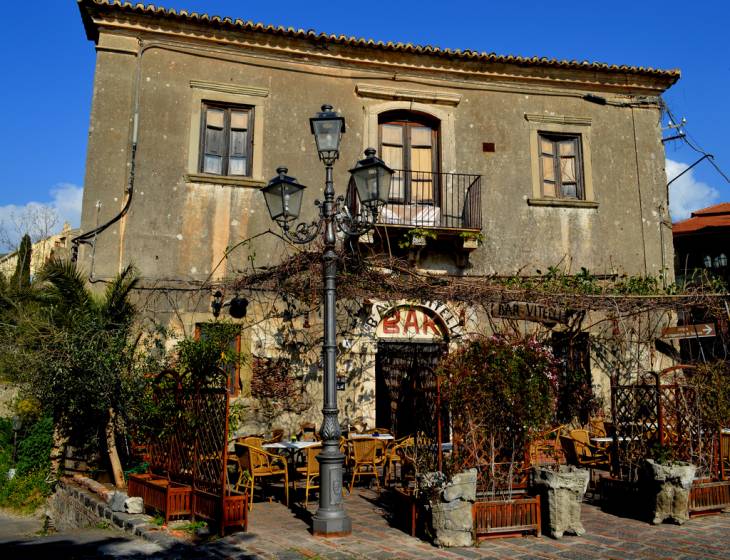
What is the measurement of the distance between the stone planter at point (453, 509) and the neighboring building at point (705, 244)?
18243 millimetres

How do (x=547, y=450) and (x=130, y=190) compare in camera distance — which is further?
(x=130, y=190)

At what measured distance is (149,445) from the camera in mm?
8273

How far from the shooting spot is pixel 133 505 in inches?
297

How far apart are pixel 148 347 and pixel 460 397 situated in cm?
594

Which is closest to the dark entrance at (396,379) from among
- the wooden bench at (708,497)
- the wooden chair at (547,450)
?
the wooden chair at (547,450)

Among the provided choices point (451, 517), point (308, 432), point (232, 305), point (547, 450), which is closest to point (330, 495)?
point (451, 517)

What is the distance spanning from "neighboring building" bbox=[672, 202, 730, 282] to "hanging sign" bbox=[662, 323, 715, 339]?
34.4 feet

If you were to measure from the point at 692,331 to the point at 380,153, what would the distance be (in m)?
6.63

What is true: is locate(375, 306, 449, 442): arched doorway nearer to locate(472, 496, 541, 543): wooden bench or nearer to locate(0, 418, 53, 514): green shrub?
locate(472, 496, 541, 543): wooden bench

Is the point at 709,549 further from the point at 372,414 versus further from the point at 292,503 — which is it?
the point at 372,414

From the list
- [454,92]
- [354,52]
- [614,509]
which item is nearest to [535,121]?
[454,92]

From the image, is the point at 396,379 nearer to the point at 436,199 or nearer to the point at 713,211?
the point at 436,199

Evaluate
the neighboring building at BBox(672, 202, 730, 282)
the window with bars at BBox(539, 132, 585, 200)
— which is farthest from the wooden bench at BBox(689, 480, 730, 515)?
the neighboring building at BBox(672, 202, 730, 282)

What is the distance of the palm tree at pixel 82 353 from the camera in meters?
8.69
